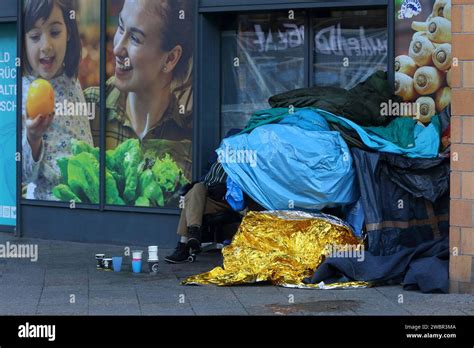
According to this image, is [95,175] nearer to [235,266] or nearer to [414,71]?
[235,266]

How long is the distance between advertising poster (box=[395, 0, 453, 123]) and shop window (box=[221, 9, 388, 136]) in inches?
19.2

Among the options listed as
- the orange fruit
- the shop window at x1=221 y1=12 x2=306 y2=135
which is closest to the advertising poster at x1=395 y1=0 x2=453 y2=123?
the shop window at x1=221 y1=12 x2=306 y2=135

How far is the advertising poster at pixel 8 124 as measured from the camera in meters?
13.4

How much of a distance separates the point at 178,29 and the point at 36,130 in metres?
2.57

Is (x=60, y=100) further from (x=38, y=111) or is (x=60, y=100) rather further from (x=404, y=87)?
(x=404, y=87)

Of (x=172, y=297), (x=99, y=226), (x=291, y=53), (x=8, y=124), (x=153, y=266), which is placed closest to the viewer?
(x=172, y=297)

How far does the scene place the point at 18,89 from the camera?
13109mm

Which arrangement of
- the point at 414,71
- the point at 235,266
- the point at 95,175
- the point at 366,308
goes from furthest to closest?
1. the point at 95,175
2. the point at 414,71
3. the point at 235,266
4. the point at 366,308

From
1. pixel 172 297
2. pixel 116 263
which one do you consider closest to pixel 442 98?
pixel 172 297

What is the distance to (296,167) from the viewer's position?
992cm

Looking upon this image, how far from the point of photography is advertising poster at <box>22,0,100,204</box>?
1245 centimetres

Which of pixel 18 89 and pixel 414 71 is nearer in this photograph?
pixel 414 71

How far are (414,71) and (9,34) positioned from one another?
19.1 feet

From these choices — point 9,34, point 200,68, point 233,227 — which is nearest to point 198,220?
point 233,227
